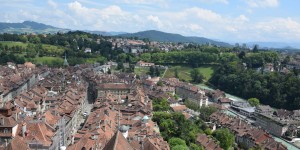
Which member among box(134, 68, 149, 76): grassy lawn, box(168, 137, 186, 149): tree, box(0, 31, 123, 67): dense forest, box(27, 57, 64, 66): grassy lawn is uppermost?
box(0, 31, 123, 67): dense forest

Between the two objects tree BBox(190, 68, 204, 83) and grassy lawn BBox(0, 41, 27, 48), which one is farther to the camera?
grassy lawn BBox(0, 41, 27, 48)

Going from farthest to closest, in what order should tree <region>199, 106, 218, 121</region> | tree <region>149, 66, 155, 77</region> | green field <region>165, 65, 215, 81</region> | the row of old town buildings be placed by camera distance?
green field <region>165, 65, 215, 81</region>
tree <region>149, 66, 155, 77</region>
tree <region>199, 106, 218, 121</region>
the row of old town buildings

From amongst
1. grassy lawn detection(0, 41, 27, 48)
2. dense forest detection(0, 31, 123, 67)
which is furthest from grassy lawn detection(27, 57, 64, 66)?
grassy lawn detection(0, 41, 27, 48)

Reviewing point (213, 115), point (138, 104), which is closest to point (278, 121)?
point (213, 115)

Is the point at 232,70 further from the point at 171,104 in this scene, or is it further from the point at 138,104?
the point at 138,104

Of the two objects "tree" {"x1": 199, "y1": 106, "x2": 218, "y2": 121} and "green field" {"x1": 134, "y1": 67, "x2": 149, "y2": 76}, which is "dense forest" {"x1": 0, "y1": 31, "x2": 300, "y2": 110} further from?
"tree" {"x1": 199, "y1": 106, "x2": 218, "y2": 121}

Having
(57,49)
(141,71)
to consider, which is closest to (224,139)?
(141,71)

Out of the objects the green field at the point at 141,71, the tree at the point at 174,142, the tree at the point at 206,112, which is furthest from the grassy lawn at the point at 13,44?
the tree at the point at 174,142

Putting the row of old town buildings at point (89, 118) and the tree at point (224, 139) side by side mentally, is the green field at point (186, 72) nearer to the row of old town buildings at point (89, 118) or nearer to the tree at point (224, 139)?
the row of old town buildings at point (89, 118)

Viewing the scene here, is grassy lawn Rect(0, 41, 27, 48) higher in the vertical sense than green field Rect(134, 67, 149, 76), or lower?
higher
